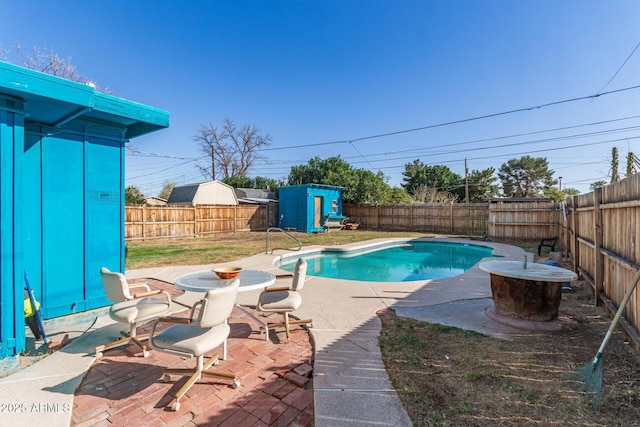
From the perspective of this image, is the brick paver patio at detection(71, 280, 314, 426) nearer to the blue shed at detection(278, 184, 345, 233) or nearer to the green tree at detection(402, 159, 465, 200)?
the blue shed at detection(278, 184, 345, 233)

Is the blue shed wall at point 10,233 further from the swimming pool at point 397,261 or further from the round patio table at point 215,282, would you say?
the swimming pool at point 397,261

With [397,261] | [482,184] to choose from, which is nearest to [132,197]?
[397,261]

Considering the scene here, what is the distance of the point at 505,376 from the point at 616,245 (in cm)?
259

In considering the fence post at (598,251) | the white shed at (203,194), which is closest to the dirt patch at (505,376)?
the fence post at (598,251)

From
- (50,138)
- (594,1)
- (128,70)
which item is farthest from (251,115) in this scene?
(50,138)

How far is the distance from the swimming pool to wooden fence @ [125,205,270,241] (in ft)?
25.4

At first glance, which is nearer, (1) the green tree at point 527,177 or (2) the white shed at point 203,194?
Answer: (2) the white shed at point 203,194

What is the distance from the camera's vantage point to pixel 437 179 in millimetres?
31812

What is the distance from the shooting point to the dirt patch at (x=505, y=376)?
2.06 meters

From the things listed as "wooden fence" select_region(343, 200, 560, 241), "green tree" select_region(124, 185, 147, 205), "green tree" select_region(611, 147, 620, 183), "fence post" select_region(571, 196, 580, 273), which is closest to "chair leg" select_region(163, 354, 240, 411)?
"fence post" select_region(571, 196, 580, 273)

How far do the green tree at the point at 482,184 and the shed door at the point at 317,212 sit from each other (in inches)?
801

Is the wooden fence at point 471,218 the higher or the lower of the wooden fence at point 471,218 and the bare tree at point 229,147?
the lower

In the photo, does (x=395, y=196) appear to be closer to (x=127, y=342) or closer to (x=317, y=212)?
(x=317, y=212)

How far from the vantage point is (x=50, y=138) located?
3.74 m
